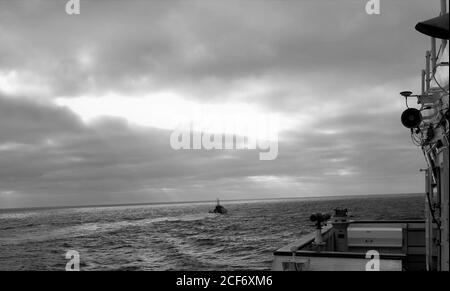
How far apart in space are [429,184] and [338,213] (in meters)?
4.98

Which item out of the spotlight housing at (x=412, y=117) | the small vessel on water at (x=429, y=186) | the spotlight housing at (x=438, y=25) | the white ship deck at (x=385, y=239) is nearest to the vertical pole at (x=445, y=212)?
the small vessel on water at (x=429, y=186)

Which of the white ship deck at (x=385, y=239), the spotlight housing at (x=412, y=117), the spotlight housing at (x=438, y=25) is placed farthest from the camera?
the white ship deck at (x=385, y=239)

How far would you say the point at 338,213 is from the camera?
45.1 feet

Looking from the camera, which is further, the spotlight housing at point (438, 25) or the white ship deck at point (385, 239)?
the white ship deck at point (385, 239)

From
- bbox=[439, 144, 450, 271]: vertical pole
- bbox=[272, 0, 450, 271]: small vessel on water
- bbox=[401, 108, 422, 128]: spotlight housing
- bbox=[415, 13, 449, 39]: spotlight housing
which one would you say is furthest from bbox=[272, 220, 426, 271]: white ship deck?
bbox=[415, 13, 449, 39]: spotlight housing

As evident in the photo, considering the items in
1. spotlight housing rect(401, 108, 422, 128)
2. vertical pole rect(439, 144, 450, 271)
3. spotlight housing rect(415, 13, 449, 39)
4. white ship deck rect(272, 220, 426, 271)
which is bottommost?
white ship deck rect(272, 220, 426, 271)

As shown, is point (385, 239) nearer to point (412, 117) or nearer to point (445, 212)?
point (445, 212)

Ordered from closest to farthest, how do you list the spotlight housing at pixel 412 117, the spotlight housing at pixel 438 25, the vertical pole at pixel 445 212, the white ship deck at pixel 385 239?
the spotlight housing at pixel 438 25 < the vertical pole at pixel 445 212 < the spotlight housing at pixel 412 117 < the white ship deck at pixel 385 239

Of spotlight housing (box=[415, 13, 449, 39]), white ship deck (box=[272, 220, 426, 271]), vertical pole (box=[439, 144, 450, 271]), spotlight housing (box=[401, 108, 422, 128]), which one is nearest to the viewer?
spotlight housing (box=[415, 13, 449, 39])

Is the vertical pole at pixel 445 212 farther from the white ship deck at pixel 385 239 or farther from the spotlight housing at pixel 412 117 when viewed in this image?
the white ship deck at pixel 385 239

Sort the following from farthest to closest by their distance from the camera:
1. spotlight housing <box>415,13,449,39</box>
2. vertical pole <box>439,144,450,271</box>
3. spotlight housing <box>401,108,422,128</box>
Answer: spotlight housing <box>401,108,422,128</box> → vertical pole <box>439,144,450,271</box> → spotlight housing <box>415,13,449,39</box>

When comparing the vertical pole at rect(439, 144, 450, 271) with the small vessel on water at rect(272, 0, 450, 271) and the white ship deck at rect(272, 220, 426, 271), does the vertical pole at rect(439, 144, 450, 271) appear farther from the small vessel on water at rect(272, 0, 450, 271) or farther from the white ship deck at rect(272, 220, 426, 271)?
the white ship deck at rect(272, 220, 426, 271)
